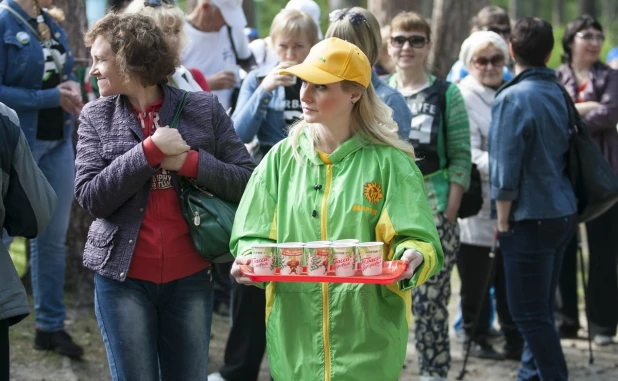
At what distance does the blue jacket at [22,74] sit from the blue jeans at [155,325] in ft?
6.74

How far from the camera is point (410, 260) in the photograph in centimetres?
362

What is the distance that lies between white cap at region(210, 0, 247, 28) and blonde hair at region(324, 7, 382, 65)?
199cm

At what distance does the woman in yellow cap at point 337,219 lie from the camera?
12.4 ft

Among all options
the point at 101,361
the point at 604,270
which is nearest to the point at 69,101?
the point at 101,361

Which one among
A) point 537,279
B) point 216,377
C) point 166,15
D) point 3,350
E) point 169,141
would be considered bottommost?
point 216,377

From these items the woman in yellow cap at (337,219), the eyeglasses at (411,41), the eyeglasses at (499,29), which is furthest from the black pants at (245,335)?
the eyeglasses at (499,29)

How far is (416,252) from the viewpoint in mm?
3641

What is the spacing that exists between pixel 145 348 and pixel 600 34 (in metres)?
5.08

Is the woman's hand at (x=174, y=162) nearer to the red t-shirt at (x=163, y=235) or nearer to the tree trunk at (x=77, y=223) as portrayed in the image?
the red t-shirt at (x=163, y=235)

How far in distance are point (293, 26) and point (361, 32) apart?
60 centimetres

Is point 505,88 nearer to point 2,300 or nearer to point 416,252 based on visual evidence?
point 416,252

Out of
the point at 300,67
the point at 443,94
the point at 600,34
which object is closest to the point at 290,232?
the point at 300,67

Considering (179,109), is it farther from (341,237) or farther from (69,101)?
(69,101)

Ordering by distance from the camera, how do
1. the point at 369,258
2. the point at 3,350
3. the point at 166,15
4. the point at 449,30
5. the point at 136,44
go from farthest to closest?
the point at 449,30
the point at 166,15
the point at 136,44
the point at 3,350
the point at 369,258
